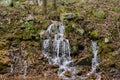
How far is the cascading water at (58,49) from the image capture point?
11969mm

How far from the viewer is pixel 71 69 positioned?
38.5 feet

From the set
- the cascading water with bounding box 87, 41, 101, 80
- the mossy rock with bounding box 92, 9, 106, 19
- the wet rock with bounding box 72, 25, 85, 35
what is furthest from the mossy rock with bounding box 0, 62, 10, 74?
the mossy rock with bounding box 92, 9, 106, 19

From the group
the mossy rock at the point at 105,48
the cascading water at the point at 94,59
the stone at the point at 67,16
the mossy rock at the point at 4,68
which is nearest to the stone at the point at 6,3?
the stone at the point at 67,16

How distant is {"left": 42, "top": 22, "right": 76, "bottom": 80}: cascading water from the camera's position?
1197 centimetres

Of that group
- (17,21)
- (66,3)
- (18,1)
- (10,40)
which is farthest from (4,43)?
(66,3)

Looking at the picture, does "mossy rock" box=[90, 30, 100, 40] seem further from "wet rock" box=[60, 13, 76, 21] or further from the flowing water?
"wet rock" box=[60, 13, 76, 21]

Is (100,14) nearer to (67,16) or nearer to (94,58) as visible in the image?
(67,16)

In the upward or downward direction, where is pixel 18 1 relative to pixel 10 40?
upward

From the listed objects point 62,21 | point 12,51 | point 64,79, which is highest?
point 62,21

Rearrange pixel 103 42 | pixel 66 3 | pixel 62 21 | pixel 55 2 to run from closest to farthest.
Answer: pixel 103 42 < pixel 62 21 < pixel 55 2 < pixel 66 3

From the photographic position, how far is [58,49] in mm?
12516

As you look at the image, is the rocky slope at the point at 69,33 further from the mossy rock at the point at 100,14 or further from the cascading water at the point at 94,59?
the cascading water at the point at 94,59

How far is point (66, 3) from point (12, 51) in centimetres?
557

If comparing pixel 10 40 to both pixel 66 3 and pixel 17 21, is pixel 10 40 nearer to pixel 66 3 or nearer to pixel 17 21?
pixel 17 21
